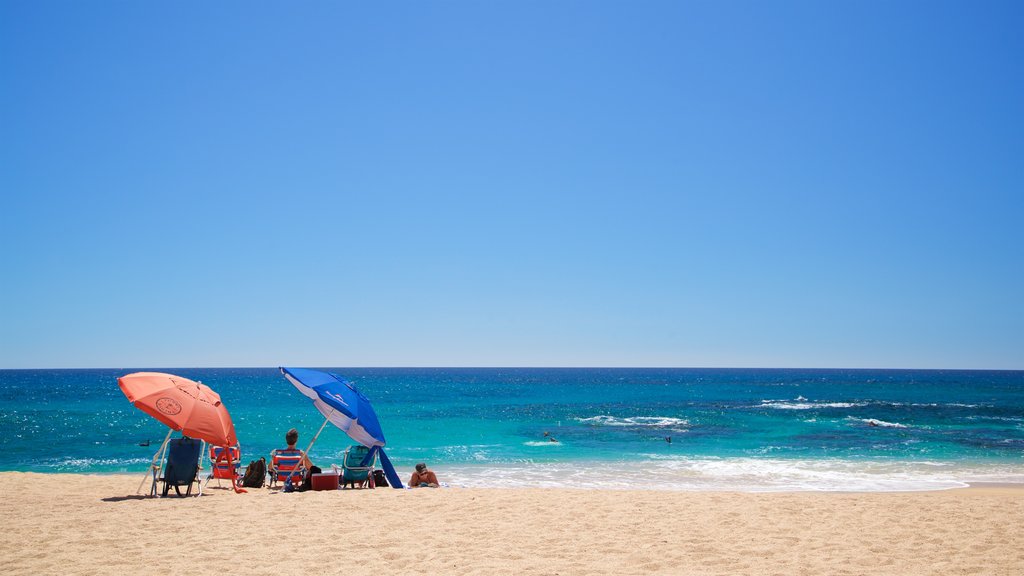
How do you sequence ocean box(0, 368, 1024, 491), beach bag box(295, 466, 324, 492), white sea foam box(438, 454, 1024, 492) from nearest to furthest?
beach bag box(295, 466, 324, 492) < white sea foam box(438, 454, 1024, 492) < ocean box(0, 368, 1024, 491)

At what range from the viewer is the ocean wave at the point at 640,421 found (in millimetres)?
34844

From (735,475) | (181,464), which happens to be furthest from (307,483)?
(735,475)

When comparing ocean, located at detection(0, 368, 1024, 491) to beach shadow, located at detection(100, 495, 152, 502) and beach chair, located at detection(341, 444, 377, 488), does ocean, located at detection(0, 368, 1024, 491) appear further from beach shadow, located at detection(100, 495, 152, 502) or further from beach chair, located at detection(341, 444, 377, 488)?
beach shadow, located at detection(100, 495, 152, 502)

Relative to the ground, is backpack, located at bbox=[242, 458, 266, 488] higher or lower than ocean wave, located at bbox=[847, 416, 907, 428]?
higher

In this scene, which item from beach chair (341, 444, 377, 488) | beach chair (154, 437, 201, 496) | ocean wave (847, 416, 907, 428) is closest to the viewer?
beach chair (154, 437, 201, 496)

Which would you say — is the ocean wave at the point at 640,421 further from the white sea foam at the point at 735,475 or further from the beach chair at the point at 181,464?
the beach chair at the point at 181,464

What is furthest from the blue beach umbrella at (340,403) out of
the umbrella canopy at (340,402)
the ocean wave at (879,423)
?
the ocean wave at (879,423)

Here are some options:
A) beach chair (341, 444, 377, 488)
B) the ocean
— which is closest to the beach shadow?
beach chair (341, 444, 377, 488)

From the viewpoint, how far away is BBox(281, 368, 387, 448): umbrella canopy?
11.2 meters

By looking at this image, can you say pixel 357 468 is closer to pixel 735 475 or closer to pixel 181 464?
pixel 181 464

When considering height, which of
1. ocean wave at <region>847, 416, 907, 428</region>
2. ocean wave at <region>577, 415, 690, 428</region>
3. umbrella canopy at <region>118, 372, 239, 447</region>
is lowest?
ocean wave at <region>577, 415, 690, 428</region>

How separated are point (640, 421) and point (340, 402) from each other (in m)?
28.5

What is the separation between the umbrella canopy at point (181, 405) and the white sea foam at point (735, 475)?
23.5ft

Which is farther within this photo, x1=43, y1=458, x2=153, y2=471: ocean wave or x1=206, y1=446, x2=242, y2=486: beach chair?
x1=43, y1=458, x2=153, y2=471: ocean wave
